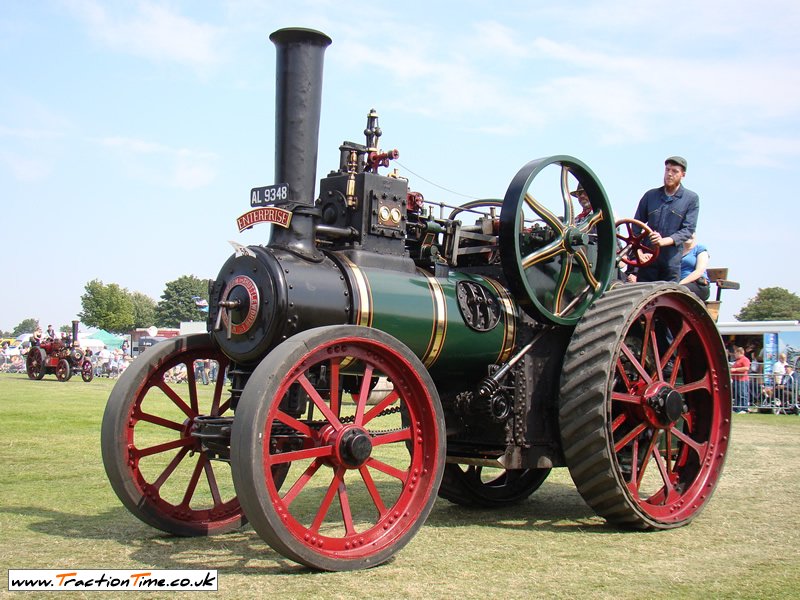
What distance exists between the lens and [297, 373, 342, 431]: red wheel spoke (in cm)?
425

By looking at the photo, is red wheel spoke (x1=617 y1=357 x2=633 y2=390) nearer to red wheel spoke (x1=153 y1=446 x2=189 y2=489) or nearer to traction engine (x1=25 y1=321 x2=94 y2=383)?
red wheel spoke (x1=153 y1=446 x2=189 y2=489)

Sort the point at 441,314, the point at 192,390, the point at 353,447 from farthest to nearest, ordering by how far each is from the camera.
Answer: the point at 192,390 < the point at 441,314 < the point at 353,447

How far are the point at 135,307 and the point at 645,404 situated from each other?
111300 millimetres

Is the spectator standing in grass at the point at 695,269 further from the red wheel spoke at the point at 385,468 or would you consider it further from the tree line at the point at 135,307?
the tree line at the point at 135,307

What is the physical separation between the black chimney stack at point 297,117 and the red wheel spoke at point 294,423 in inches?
44.9

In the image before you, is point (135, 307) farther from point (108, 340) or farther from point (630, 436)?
point (630, 436)

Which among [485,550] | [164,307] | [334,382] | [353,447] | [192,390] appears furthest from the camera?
[164,307]

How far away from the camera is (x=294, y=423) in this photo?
4246mm

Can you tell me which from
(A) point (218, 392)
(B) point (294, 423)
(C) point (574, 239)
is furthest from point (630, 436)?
(A) point (218, 392)

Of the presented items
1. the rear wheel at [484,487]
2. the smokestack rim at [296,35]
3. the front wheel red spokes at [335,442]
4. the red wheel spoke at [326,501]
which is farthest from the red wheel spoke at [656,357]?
the smokestack rim at [296,35]

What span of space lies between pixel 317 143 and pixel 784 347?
64.5 feet

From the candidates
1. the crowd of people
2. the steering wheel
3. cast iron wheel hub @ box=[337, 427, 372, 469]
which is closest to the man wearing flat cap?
the steering wheel

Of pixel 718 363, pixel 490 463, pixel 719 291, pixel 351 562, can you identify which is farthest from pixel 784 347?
pixel 351 562

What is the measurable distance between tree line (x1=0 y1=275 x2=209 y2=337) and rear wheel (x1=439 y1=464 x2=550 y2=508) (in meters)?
49.6
